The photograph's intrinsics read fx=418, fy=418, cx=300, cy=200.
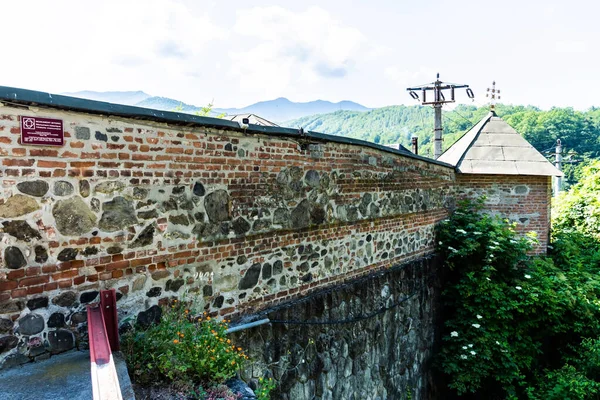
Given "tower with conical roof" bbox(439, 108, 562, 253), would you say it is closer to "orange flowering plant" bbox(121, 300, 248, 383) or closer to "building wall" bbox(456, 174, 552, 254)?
"building wall" bbox(456, 174, 552, 254)

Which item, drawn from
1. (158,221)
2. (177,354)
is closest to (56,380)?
(177,354)

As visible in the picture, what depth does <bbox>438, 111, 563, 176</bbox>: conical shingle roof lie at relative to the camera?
9992 millimetres

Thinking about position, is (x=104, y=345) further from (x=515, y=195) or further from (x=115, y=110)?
(x=515, y=195)

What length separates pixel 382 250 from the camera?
707 cm

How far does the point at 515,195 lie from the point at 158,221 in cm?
917

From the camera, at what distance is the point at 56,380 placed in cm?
282

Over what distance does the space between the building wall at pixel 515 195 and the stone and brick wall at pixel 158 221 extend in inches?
203

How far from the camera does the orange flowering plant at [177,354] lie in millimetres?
3088

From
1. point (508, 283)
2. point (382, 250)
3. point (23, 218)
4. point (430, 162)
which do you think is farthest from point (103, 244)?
point (508, 283)

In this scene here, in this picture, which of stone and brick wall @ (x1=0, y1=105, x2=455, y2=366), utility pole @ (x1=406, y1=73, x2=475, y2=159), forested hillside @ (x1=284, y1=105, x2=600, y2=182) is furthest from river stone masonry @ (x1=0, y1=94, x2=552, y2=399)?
forested hillside @ (x1=284, y1=105, x2=600, y2=182)

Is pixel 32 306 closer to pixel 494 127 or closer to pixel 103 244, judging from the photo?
pixel 103 244

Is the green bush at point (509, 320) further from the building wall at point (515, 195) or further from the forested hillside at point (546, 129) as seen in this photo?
the forested hillside at point (546, 129)

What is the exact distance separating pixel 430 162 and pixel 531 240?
10.0 ft

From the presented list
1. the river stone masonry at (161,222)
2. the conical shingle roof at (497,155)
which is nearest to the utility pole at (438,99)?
the conical shingle roof at (497,155)
